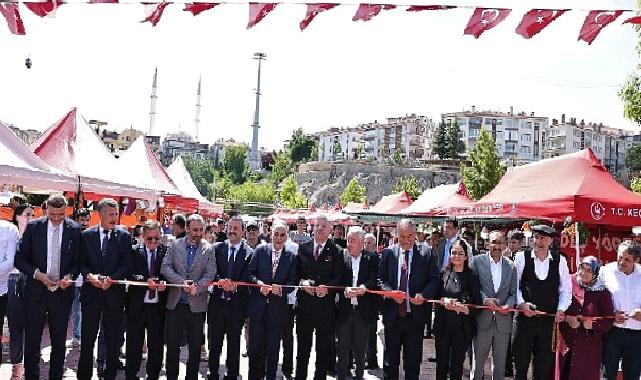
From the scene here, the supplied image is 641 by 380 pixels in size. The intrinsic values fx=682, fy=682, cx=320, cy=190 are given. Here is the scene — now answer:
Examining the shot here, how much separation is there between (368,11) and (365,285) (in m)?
3.32

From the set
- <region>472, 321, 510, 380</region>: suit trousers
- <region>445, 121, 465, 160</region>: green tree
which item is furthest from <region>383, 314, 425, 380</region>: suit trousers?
<region>445, 121, 465, 160</region>: green tree

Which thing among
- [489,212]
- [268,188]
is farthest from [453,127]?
[489,212]

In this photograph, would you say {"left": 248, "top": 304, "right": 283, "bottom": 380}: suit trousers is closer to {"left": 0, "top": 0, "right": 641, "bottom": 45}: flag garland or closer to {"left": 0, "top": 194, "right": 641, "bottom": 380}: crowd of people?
{"left": 0, "top": 194, "right": 641, "bottom": 380}: crowd of people

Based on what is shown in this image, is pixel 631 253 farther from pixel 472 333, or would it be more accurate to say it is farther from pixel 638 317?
pixel 472 333

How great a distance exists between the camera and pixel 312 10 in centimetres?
830

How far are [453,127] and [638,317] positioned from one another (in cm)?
9658

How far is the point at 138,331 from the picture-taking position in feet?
24.3

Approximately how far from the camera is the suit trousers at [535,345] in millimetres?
7492

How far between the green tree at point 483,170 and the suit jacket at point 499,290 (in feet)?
145

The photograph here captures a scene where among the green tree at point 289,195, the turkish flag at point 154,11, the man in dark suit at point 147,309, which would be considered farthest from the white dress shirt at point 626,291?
the green tree at point 289,195

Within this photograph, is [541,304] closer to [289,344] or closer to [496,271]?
[496,271]

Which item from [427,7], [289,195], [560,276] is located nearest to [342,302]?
[560,276]

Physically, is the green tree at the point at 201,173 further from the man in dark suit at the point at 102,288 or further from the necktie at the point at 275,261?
the man in dark suit at the point at 102,288

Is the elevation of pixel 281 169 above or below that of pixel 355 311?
above
